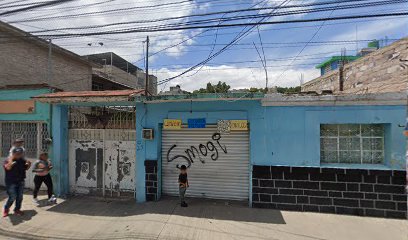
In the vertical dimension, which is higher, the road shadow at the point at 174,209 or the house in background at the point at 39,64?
the house in background at the point at 39,64

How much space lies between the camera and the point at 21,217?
224 inches

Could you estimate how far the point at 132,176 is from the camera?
23.2ft

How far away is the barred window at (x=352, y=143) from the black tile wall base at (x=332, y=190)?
365 mm

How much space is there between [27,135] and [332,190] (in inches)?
354

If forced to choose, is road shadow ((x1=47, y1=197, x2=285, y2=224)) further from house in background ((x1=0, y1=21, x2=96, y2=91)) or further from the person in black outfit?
house in background ((x1=0, y1=21, x2=96, y2=91))

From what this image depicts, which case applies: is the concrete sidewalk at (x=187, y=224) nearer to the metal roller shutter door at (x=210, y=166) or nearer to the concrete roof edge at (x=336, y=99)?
the metal roller shutter door at (x=210, y=166)

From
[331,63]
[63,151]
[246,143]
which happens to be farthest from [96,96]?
[331,63]

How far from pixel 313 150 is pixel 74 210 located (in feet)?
20.1

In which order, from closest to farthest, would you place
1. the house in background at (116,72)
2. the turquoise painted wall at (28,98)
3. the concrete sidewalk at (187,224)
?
the concrete sidewalk at (187,224)
the turquoise painted wall at (28,98)
the house in background at (116,72)

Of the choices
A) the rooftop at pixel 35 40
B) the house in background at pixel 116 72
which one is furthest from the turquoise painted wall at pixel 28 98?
the house in background at pixel 116 72

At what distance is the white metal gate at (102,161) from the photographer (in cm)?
707

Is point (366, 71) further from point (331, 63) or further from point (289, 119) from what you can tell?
point (331, 63)

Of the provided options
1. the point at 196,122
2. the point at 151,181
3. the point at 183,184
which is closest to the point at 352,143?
the point at 196,122

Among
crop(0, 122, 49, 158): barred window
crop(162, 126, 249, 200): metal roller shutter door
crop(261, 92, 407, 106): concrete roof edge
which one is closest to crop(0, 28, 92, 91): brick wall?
crop(0, 122, 49, 158): barred window
